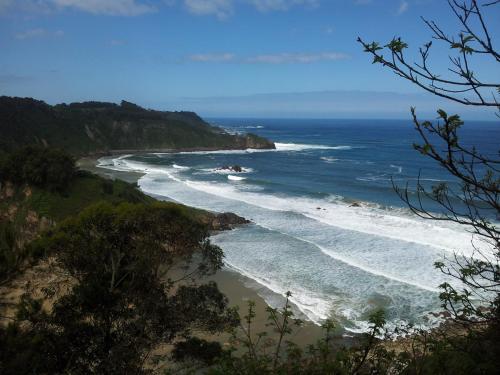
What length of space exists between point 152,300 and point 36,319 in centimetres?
310

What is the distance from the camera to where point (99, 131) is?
95938 millimetres

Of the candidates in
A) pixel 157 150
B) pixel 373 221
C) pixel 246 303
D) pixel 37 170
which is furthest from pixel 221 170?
pixel 246 303

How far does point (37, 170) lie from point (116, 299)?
77.3ft

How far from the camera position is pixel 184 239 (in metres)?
14.6

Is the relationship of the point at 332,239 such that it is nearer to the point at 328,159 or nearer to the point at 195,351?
the point at 195,351

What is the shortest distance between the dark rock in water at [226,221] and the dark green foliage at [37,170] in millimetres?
12454

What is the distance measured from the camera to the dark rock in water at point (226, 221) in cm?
3048

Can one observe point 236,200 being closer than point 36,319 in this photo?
No

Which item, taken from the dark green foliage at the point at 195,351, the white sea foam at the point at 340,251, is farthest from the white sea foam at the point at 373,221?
the dark green foliage at the point at 195,351

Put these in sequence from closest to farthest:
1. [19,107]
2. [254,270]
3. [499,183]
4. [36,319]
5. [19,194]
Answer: [499,183] → [36,319] → [254,270] → [19,194] → [19,107]

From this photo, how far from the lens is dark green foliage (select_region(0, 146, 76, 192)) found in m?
31.5

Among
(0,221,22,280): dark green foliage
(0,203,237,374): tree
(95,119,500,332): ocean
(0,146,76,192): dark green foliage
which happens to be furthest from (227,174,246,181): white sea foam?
(0,203,237,374): tree

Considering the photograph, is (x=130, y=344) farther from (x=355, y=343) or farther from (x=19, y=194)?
(x=19, y=194)

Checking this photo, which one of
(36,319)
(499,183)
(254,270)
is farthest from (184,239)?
(499,183)
